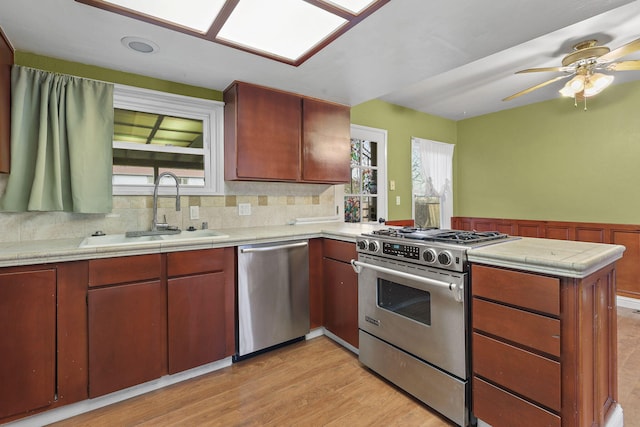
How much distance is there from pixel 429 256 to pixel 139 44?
2.21m

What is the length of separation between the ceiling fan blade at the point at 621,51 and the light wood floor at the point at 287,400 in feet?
7.36

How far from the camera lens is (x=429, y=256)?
1.63 meters

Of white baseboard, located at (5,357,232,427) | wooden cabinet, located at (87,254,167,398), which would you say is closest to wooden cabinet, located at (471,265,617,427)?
white baseboard, located at (5,357,232,427)

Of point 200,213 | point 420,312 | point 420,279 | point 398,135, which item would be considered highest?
point 398,135

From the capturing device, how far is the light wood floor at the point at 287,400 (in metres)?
1.64

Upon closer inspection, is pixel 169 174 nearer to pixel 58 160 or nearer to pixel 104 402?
pixel 58 160

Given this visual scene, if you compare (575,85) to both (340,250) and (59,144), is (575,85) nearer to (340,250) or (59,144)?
(340,250)

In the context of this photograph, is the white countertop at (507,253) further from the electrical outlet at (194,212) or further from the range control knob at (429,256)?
the electrical outlet at (194,212)

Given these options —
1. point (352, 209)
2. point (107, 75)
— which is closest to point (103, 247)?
point (107, 75)

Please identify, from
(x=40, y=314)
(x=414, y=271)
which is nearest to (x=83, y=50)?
(x=40, y=314)

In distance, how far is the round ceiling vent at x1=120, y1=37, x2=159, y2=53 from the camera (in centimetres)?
187

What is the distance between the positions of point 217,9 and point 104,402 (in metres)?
2.33

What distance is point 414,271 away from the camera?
174 centimetres

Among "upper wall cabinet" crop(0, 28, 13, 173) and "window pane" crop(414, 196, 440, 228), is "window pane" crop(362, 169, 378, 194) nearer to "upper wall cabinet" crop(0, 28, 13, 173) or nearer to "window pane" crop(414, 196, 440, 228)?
"window pane" crop(414, 196, 440, 228)
